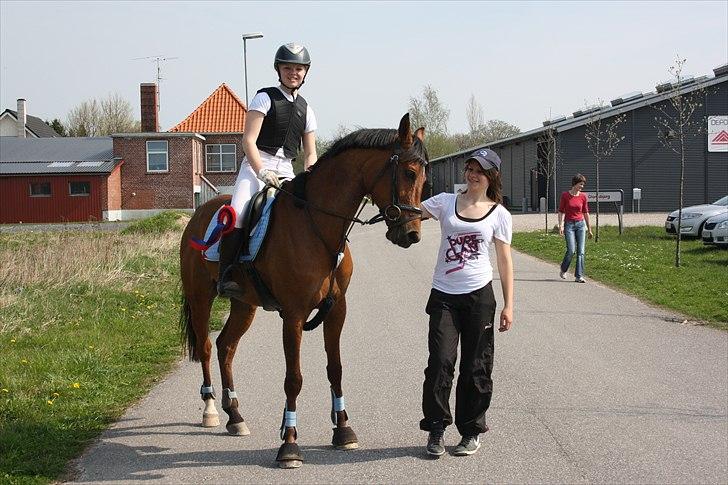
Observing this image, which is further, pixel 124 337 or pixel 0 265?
pixel 0 265

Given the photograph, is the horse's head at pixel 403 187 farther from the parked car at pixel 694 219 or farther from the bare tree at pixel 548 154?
the bare tree at pixel 548 154

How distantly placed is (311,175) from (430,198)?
2.88ft

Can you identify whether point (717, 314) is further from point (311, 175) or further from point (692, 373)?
point (311, 175)

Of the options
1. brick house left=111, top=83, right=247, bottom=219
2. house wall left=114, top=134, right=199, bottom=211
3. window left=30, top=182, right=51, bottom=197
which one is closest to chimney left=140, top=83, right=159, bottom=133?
brick house left=111, top=83, right=247, bottom=219

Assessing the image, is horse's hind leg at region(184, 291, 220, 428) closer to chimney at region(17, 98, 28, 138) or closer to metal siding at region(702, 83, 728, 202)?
metal siding at region(702, 83, 728, 202)

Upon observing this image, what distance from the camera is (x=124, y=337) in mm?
10508

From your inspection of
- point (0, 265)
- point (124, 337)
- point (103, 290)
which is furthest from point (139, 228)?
point (124, 337)

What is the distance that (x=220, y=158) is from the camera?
5512cm

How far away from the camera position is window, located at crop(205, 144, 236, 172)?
5484 cm

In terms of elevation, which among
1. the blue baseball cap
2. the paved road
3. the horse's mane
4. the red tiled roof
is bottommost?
the paved road

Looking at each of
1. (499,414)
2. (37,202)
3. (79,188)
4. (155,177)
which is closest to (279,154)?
(499,414)

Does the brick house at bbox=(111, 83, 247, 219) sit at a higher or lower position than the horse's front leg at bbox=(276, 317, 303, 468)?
higher

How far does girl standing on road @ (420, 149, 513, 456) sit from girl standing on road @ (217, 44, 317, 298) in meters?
1.27

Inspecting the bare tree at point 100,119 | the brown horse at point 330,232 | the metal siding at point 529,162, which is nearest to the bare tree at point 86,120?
the bare tree at point 100,119
